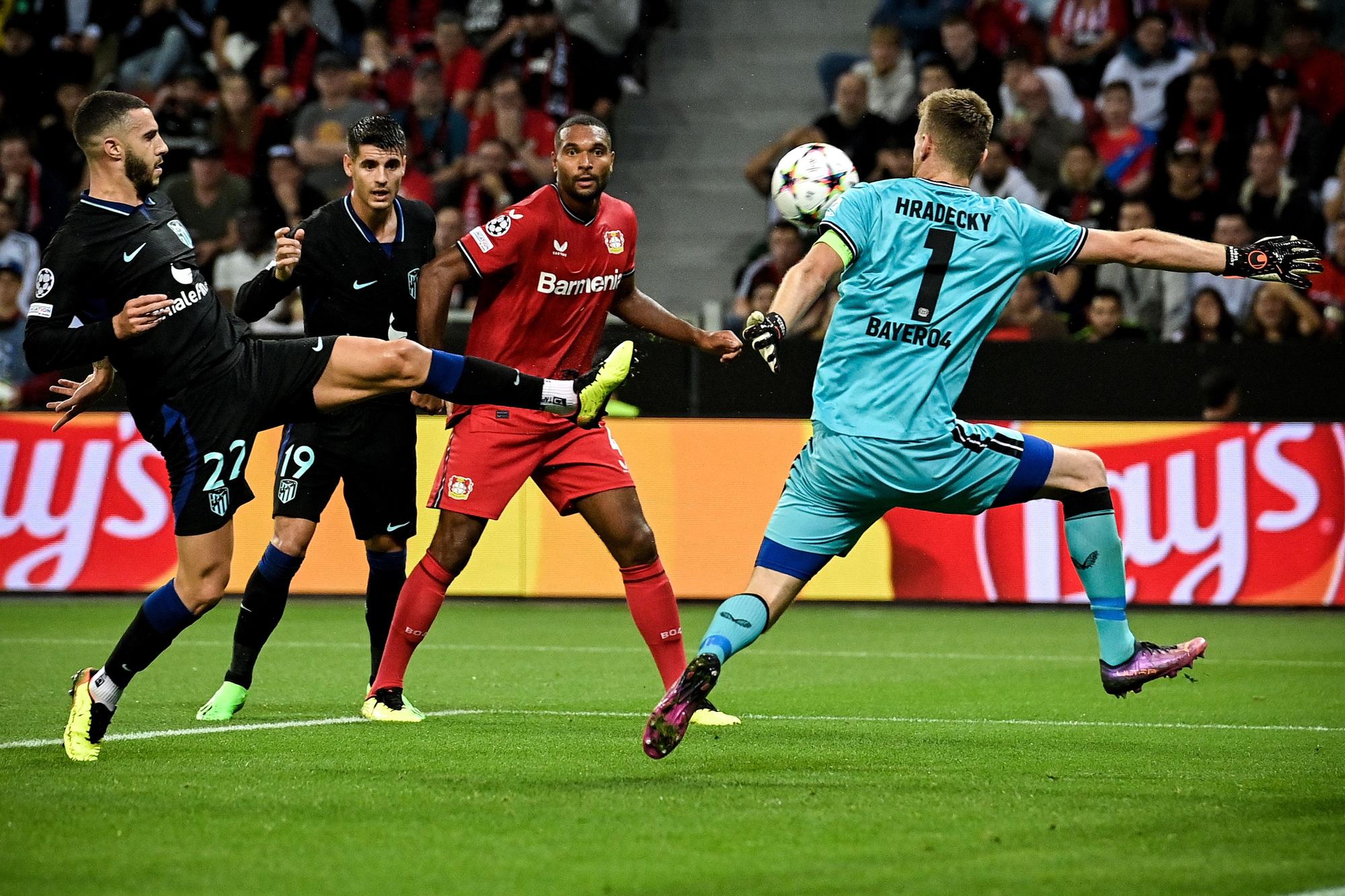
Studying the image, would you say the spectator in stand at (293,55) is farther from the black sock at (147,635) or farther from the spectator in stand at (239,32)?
the black sock at (147,635)

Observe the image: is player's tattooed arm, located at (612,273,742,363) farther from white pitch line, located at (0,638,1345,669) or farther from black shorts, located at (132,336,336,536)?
white pitch line, located at (0,638,1345,669)

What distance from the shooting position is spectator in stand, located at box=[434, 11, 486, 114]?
18.8 metres

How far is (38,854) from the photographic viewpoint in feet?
16.1

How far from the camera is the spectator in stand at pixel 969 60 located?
16828 mm

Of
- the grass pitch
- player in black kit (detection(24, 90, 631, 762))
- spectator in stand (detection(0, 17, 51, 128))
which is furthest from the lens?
spectator in stand (detection(0, 17, 51, 128))

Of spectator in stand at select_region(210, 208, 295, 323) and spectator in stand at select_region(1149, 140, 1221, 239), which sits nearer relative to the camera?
spectator in stand at select_region(1149, 140, 1221, 239)

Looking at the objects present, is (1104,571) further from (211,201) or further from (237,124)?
(237,124)

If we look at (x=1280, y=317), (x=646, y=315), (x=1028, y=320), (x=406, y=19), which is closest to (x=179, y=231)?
(x=646, y=315)

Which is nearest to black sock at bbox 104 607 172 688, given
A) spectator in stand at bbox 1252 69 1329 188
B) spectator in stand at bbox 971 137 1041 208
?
spectator in stand at bbox 971 137 1041 208

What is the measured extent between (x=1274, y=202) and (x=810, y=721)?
9.48 m

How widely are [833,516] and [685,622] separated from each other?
6405 millimetres

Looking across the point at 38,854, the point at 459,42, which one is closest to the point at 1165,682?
the point at 38,854

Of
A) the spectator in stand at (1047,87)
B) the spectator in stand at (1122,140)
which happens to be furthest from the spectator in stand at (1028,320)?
the spectator in stand at (1047,87)

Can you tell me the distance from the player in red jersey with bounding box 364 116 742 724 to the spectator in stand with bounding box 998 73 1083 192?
31.4ft
